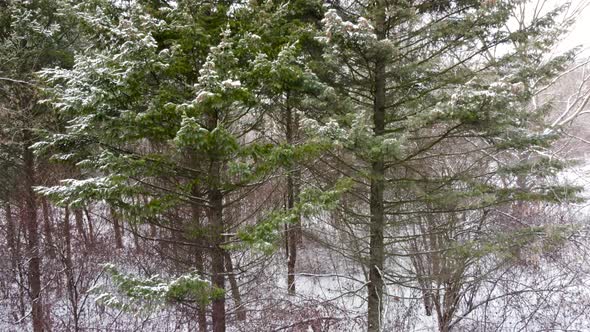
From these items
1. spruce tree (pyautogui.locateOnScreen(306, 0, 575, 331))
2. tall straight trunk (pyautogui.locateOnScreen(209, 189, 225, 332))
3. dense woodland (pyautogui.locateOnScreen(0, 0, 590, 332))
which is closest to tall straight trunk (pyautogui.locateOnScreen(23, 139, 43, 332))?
dense woodland (pyautogui.locateOnScreen(0, 0, 590, 332))

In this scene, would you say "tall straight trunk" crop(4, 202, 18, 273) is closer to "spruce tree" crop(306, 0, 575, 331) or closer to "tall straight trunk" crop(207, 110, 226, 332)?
"tall straight trunk" crop(207, 110, 226, 332)

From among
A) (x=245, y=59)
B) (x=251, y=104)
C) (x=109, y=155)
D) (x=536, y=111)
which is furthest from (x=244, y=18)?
(x=536, y=111)

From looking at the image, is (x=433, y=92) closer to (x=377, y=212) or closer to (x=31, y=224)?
(x=377, y=212)

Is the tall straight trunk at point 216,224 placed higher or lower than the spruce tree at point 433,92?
lower

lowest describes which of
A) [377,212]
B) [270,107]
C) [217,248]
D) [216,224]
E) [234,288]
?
[234,288]

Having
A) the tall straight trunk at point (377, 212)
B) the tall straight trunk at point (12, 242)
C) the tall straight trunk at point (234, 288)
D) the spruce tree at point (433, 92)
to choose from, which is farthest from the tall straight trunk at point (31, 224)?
the tall straight trunk at point (377, 212)

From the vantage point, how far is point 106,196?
546 centimetres

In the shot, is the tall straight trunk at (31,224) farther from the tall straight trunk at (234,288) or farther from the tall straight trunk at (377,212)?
the tall straight trunk at (377,212)

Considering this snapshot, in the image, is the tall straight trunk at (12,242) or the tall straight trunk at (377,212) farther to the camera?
the tall straight trunk at (12,242)

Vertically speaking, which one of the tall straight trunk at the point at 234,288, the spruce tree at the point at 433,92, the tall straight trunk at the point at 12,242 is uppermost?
the spruce tree at the point at 433,92

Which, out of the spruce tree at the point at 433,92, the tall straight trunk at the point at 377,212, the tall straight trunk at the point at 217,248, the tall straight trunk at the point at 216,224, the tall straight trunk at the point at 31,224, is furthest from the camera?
the tall straight trunk at the point at 31,224

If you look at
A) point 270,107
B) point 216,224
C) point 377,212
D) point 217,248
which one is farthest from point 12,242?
point 377,212

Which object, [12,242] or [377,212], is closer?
[377,212]

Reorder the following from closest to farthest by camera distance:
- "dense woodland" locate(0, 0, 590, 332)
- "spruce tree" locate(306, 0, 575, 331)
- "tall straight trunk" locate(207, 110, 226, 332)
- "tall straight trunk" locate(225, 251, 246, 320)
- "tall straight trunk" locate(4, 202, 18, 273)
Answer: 1. "dense woodland" locate(0, 0, 590, 332)
2. "spruce tree" locate(306, 0, 575, 331)
3. "tall straight trunk" locate(207, 110, 226, 332)
4. "tall straight trunk" locate(225, 251, 246, 320)
5. "tall straight trunk" locate(4, 202, 18, 273)
